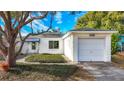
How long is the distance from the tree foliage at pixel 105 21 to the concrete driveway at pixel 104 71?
0.75 metres

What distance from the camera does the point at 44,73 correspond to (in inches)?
417

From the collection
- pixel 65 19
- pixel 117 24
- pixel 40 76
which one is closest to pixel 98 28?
pixel 117 24

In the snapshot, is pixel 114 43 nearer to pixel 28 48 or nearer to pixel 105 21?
pixel 105 21

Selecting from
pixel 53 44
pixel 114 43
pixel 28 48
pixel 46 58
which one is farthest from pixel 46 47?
pixel 114 43

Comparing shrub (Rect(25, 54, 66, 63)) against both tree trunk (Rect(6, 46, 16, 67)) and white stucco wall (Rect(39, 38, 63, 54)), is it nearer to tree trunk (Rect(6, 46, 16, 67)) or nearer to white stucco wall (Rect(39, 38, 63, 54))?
white stucco wall (Rect(39, 38, 63, 54))

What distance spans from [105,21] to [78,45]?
246cm

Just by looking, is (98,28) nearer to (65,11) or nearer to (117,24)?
(117,24)

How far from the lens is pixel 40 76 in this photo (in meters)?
10.3

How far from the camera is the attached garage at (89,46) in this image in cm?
1233

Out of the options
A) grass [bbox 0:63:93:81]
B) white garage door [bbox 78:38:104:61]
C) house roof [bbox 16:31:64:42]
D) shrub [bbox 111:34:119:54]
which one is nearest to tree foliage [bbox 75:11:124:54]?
shrub [bbox 111:34:119:54]

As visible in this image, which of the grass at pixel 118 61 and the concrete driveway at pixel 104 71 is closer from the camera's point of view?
the concrete driveway at pixel 104 71

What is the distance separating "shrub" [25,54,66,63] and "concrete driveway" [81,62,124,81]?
111cm

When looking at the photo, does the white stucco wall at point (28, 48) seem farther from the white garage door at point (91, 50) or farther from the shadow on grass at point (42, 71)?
the white garage door at point (91, 50)

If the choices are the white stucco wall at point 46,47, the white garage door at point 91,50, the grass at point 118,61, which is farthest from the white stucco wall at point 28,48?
the grass at point 118,61
